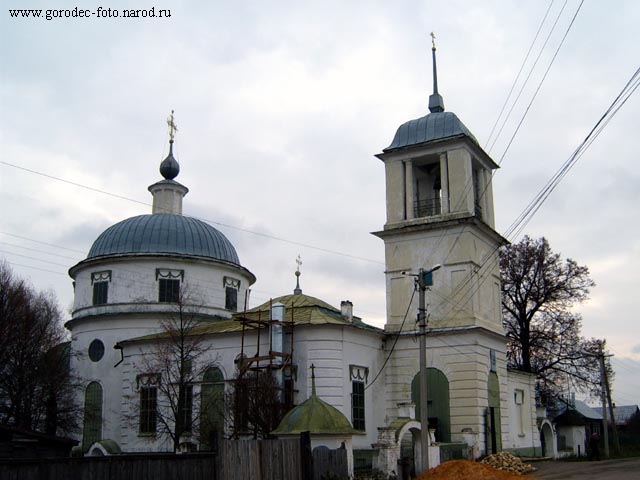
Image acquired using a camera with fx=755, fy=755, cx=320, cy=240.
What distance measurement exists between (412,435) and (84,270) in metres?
19.6

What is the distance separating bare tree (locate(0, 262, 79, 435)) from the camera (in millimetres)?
32406

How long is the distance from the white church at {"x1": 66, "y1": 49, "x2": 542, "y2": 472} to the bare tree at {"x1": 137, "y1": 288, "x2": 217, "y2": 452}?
0.11 meters

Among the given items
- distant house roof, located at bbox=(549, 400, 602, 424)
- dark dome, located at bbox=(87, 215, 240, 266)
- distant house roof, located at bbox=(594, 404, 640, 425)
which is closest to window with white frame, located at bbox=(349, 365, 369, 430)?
dark dome, located at bbox=(87, 215, 240, 266)

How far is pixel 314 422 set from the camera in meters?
18.8

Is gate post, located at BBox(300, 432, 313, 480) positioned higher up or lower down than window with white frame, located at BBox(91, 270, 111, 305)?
lower down

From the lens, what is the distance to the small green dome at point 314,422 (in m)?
18.7

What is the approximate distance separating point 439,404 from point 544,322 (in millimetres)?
15501

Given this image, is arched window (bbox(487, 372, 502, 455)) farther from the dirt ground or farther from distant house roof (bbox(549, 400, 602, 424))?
distant house roof (bbox(549, 400, 602, 424))

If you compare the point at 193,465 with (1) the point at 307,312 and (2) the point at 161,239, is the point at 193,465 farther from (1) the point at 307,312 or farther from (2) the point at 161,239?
(2) the point at 161,239

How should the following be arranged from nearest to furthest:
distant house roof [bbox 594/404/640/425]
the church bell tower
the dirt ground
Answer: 1. the dirt ground
2. the church bell tower
3. distant house roof [bbox 594/404/640/425]

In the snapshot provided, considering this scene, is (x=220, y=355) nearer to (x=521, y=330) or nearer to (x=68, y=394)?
(x=68, y=394)

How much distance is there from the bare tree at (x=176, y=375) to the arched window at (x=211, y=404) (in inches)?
9.9

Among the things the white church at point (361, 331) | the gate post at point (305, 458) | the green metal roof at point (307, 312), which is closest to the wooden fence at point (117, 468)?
the gate post at point (305, 458)

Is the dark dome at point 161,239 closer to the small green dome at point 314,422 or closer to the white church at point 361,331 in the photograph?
the white church at point 361,331
